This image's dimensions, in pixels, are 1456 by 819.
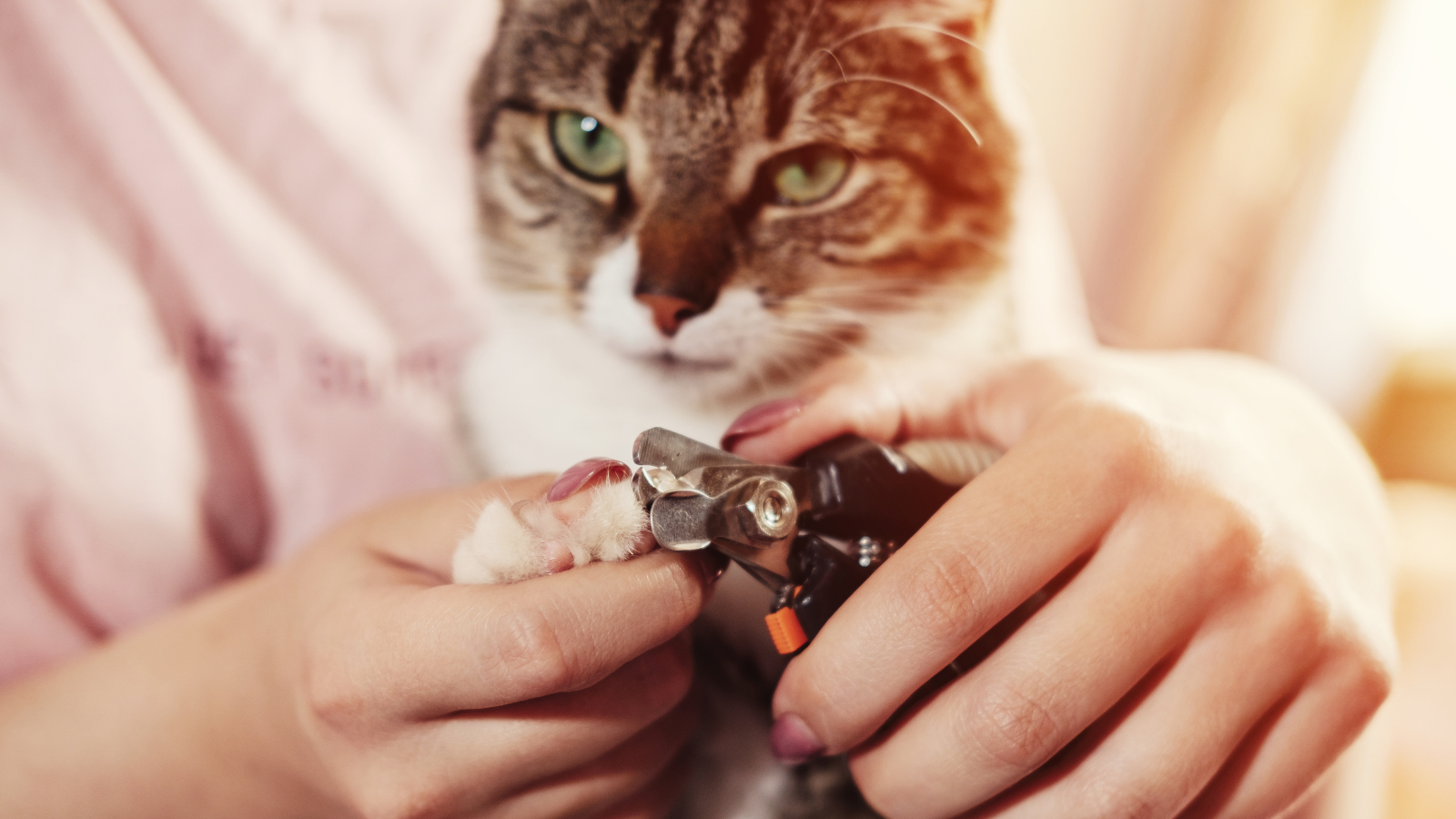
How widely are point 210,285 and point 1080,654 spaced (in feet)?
1.79

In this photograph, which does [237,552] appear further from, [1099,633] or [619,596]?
[1099,633]

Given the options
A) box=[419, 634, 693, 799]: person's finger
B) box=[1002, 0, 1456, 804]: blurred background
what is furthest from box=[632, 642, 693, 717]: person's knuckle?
box=[1002, 0, 1456, 804]: blurred background

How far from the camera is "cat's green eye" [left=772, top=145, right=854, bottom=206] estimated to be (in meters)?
0.34

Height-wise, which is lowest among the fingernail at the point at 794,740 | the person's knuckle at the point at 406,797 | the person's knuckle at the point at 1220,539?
the person's knuckle at the point at 406,797

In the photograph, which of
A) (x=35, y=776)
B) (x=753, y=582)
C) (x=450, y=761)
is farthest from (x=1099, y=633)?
(x=35, y=776)

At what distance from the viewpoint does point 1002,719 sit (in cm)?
29

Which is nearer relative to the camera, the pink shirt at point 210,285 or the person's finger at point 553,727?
the person's finger at point 553,727

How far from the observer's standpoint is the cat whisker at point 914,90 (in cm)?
34

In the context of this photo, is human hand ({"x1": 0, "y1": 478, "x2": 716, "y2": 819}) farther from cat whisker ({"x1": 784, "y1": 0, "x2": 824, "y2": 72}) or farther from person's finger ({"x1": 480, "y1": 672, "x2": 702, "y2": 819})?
cat whisker ({"x1": 784, "y1": 0, "x2": 824, "y2": 72})


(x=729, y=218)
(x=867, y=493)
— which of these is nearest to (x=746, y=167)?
(x=729, y=218)

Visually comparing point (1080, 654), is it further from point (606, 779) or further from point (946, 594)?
point (606, 779)

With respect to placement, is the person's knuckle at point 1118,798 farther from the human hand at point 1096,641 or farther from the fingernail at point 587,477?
the fingernail at point 587,477

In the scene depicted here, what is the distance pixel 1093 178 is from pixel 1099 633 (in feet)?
1.01

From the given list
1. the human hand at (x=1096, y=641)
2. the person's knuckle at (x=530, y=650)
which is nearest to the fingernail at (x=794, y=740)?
the human hand at (x=1096, y=641)
